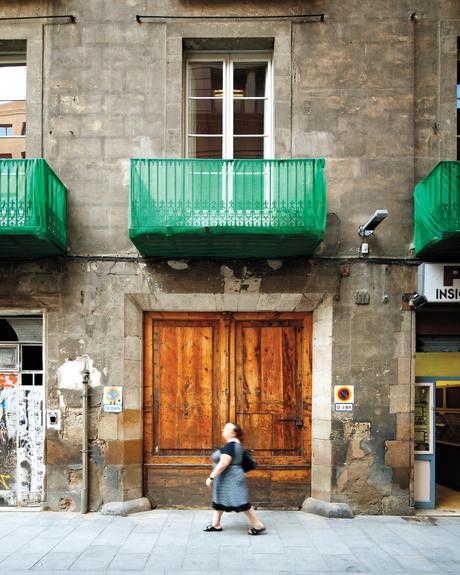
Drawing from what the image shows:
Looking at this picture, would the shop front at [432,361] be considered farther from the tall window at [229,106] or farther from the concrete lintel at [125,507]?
the concrete lintel at [125,507]

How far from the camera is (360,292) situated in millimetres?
6918

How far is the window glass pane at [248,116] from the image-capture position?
290 inches

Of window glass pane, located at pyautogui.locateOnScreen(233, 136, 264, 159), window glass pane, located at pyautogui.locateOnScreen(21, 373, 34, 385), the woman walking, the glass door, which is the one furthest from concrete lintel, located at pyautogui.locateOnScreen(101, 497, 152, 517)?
window glass pane, located at pyautogui.locateOnScreen(233, 136, 264, 159)

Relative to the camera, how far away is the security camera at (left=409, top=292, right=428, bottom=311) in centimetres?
668

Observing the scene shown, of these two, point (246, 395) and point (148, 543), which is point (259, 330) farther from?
point (148, 543)

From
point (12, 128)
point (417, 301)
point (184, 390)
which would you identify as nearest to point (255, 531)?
point (184, 390)

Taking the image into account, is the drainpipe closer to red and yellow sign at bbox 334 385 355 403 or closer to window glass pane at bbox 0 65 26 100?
red and yellow sign at bbox 334 385 355 403

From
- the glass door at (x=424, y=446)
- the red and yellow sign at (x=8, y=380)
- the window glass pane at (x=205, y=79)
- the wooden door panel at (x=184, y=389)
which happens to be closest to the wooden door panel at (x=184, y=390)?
the wooden door panel at (x=184, y=389)

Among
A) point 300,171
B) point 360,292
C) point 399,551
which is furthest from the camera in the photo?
point 360,292

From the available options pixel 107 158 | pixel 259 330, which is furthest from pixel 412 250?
pixel 107 158

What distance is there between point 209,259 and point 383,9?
4.56 meters

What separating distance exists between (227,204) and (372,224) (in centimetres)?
205

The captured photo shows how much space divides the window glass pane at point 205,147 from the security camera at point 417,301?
3626 millimetres

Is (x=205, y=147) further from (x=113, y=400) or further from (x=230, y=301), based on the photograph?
(x=113, y=400)
